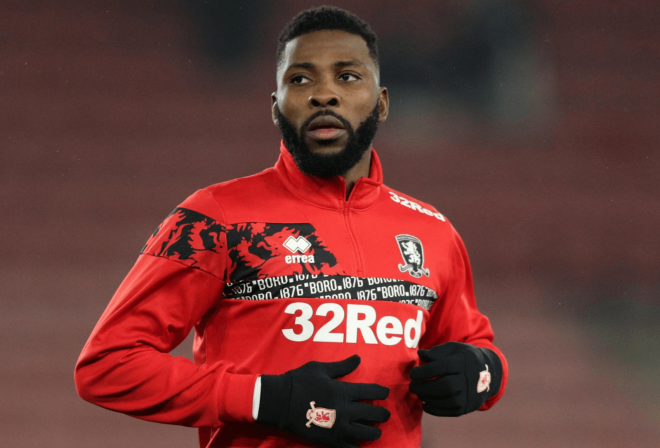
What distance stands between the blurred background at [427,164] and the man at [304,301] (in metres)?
1.06

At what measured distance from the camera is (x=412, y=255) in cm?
91

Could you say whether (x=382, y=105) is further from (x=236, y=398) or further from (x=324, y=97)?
(x=236, y=398)

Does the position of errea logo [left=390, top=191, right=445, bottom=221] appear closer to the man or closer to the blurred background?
the man

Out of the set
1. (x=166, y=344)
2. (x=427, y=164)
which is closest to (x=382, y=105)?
(x=166, y=344)

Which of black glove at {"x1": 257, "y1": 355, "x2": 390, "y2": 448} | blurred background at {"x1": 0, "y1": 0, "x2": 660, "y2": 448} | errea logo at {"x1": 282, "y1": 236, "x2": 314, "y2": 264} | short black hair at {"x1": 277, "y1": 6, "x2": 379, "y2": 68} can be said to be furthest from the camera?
blurred background at {"x1": 0, "y1": 0, "x2": 660, "y2": 448}

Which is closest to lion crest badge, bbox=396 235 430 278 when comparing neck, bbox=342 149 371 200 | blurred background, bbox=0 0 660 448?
neck, bbox=342 149 371 200

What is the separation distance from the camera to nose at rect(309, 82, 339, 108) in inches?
34.2

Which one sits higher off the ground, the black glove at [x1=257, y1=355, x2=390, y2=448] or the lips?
the lips

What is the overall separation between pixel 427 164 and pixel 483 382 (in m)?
1.29

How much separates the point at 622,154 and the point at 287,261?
1728 millimetres

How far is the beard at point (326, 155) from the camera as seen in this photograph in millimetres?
884

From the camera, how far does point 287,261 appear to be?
82 cm

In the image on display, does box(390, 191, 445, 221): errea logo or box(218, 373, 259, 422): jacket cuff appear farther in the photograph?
box(390, 191, 445, 221): errea logo

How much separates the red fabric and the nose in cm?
9
